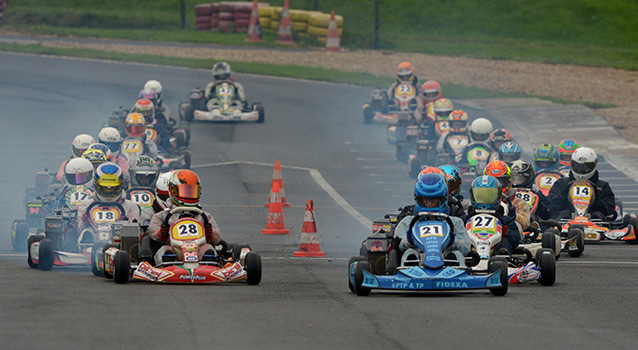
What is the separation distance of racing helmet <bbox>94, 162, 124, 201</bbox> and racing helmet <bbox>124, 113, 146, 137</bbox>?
29.4ft

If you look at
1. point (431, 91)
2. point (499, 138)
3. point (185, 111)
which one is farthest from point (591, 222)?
point (185, 111)

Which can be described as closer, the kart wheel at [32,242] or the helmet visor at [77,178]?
the kart wheel at [32,242]

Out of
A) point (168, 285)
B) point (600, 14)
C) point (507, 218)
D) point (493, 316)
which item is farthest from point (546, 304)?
point (600, 14)

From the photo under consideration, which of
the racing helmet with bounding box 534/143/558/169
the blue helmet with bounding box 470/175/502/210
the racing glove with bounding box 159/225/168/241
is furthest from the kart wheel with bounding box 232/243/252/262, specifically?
the racing helmet with bounding box 534/143/558/169

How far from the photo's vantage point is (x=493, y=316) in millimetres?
10883

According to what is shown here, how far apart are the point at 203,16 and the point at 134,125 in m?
28.4

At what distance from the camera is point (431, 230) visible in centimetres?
1255

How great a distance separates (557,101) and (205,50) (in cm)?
1520

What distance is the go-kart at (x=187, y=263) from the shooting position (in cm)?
1291

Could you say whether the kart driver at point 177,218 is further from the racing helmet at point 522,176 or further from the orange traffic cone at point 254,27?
the orange traffic cone at point 254,27

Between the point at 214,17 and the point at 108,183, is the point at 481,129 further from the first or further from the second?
the point at 214,17

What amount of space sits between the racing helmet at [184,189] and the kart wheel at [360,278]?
2.24m

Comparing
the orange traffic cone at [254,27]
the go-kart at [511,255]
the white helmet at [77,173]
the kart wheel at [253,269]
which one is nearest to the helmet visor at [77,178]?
the white helmet at [77,173]

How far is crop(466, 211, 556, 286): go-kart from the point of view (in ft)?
43.5
